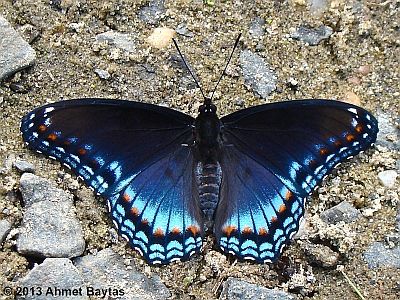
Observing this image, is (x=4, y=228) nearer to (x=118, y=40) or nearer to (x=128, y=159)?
(x=128, y=159)

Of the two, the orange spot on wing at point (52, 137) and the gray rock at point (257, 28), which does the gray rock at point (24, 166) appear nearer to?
the orange spot on wing at point (52, 137)

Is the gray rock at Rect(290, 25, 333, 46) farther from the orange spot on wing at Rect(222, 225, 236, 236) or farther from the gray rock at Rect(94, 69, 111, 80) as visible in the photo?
the orange spot on wing at Rect(222, 225, 236, 236)

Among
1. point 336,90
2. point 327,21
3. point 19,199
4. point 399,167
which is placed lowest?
point 19,199

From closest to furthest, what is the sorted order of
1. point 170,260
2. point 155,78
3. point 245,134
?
1. point 170,260
2. point 245,134
3. point 155,78

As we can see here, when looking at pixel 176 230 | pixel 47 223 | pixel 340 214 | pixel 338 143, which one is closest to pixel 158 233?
pixel 176 230

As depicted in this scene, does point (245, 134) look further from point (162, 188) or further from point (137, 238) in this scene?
point (137, 238)

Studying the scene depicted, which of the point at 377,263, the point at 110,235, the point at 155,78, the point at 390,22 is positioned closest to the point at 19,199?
the point at 110,235

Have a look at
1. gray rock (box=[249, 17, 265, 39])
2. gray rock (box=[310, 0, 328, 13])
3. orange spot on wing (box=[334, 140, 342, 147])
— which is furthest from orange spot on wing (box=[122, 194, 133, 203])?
gray rock (box=[310, 0, 328, 13])

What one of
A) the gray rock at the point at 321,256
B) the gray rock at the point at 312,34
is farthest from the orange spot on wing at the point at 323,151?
the gray rock at the point at 312,34
